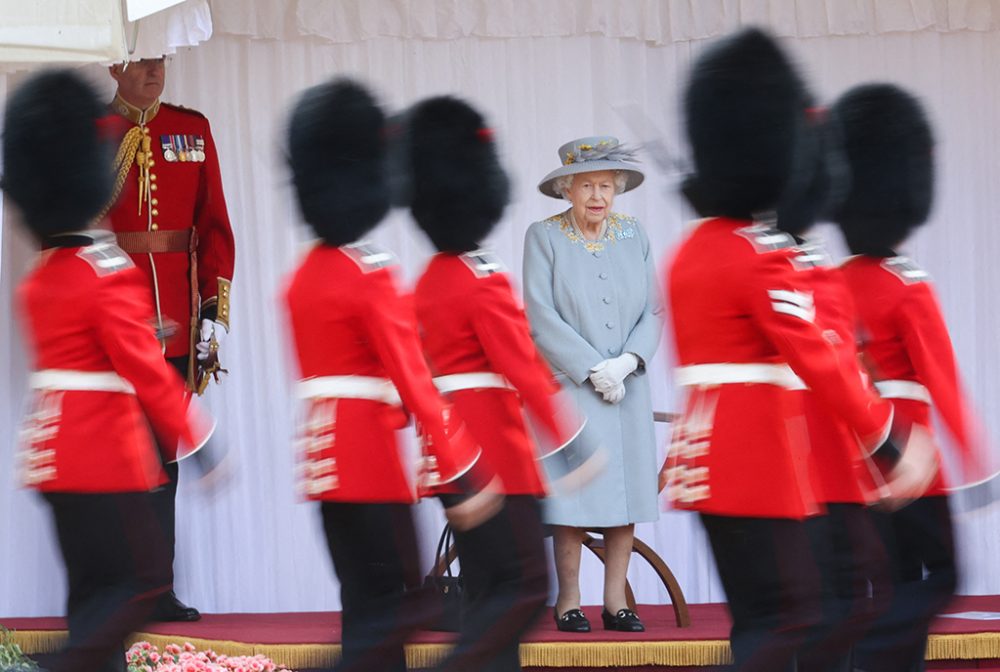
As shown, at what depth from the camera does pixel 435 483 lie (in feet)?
14.0

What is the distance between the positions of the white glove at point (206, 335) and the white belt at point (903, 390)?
251 cm

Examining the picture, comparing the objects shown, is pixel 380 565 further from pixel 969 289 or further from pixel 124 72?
pixel 969 289

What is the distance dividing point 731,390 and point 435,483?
31.9 inches

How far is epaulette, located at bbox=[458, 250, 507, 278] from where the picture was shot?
176 inches

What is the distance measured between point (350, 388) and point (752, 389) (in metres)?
0.95

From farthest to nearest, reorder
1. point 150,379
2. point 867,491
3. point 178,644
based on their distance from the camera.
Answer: point 178,644 < point 867,491 < point 150,379

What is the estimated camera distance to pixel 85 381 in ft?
13.6

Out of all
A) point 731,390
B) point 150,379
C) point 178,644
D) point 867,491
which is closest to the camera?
→ point 731,390

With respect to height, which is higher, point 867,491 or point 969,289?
point 969,289

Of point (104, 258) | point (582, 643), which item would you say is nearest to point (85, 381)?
point (104, 258)

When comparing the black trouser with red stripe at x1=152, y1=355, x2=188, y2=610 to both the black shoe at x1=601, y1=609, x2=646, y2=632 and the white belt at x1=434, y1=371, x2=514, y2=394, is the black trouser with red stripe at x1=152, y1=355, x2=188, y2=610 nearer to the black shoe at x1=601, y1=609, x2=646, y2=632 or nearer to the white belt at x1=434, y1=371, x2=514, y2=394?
the black shoe at x1=601, y1=609, x2=646, y2=632

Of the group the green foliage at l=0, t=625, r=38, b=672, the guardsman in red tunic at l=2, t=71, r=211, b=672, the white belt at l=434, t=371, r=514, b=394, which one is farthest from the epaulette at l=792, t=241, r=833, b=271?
the green foliage at l=0, t=625, r=38, b=672

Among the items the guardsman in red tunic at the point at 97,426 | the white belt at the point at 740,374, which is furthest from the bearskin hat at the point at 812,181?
the guardsman in red tunic at the point at 97,426

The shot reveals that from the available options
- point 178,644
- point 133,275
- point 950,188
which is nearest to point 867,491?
point 133,275
